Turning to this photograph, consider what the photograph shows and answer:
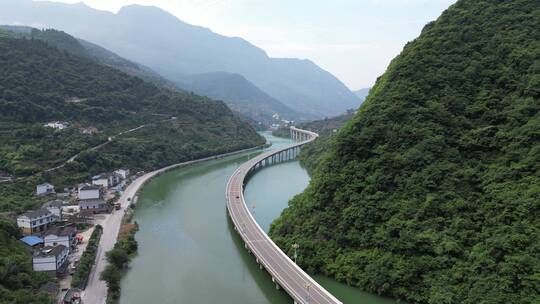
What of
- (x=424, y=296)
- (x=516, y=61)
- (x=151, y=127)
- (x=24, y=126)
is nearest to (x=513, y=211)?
(x=424, y=296)

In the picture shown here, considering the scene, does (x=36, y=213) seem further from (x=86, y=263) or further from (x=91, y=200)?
(x=86, y=263)

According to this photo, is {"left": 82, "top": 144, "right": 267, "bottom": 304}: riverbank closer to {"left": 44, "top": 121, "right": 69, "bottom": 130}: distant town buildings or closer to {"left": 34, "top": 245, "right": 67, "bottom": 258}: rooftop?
{"left": 34, "top": 245, "right": 67, "bottom": 258}: rooftop

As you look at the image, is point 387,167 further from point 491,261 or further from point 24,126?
point 24,126

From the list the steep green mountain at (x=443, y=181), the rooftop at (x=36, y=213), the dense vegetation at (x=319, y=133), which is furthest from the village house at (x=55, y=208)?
the dense vegetation at (x=319, y=133)

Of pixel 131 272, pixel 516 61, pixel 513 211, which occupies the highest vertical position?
pixel 516 61

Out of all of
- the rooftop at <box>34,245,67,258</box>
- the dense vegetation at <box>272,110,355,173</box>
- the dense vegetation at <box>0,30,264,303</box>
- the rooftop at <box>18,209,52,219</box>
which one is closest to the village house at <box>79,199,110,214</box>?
the dense vegetation at <box>0,30,264,303</box>

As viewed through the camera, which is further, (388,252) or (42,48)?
(42,48)
